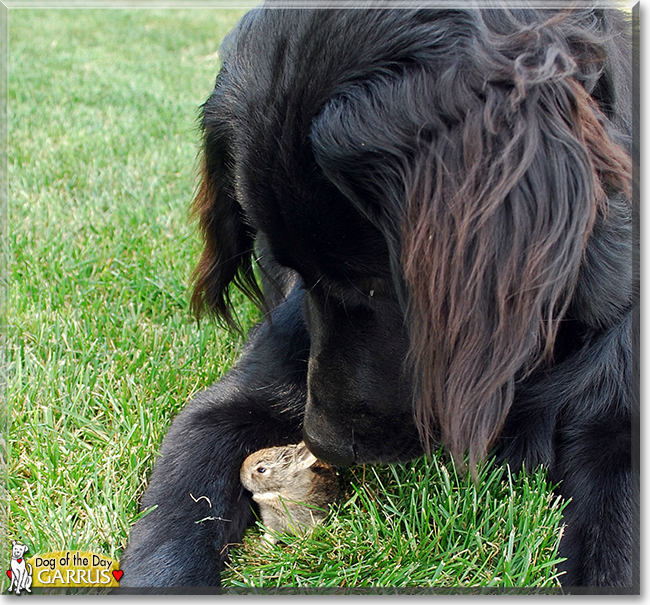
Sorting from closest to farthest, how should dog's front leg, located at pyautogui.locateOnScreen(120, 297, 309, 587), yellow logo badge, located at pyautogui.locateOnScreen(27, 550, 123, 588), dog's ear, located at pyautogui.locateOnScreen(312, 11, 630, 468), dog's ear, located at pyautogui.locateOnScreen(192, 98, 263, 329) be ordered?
1. dog's ear, located at pyautogui.locateOnScreen(312, 11, 630, 468)
2. yellow logo badge, located at pyautogui.locateOnScreen(27, 550, 123, 588)
3. dog's front leg, located at pyautogui.locateOnScreen(120, 297, 309, 587)
4. dog's ear, located at pyautogui.locateOnScreen(192, 98, 263, 329)

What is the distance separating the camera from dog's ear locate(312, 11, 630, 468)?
5.16 ft

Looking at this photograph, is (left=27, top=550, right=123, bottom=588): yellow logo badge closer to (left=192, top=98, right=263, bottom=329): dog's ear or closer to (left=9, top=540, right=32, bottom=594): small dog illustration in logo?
(left=9, top=540, right=32, bottom=594): small dog illustration in logo

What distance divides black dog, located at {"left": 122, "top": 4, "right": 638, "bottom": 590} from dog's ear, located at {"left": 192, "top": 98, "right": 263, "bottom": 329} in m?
0.02

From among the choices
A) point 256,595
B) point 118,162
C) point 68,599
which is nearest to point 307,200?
point 256,595

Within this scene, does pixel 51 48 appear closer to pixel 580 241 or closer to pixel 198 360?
pixel 198 360

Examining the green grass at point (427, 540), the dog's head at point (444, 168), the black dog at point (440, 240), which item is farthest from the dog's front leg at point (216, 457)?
the dog's head at point (444, 168)

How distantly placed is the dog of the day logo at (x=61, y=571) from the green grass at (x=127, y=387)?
38 mm

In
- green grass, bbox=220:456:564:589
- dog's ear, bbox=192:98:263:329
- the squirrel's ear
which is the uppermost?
dog's ear, bbox=192:98:263:329

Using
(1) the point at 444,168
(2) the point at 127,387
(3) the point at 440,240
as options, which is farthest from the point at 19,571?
(1) the point at 444,168

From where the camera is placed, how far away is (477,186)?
1.58 m

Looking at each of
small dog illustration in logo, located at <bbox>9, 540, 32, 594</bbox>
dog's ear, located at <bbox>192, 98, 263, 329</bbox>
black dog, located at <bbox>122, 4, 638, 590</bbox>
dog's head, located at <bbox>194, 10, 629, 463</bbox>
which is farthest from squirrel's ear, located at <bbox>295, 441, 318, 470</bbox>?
small dog illustration in logo, located at <bbox>9, 540, 32, 594</bbox>

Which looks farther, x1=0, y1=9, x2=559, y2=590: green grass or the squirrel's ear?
the squirrel's ear

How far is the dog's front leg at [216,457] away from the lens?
200 centimetres

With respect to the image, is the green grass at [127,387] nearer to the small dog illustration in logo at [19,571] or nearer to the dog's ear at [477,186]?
the small dog illustration in logo at [19,571]
